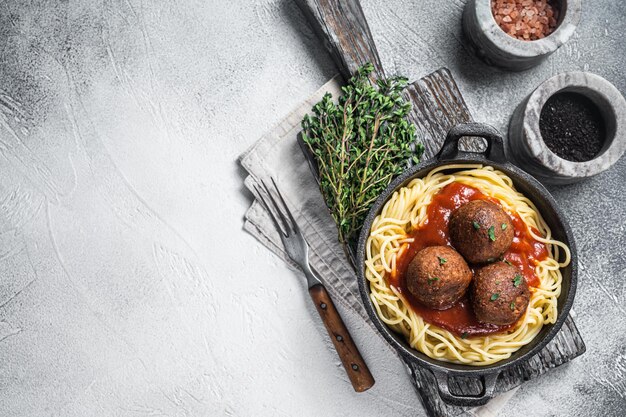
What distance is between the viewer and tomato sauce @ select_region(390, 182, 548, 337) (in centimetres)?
277

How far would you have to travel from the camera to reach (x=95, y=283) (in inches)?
142

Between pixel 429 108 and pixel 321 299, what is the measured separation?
44.3 inches

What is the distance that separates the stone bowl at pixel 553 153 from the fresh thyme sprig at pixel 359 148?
0.61 metres

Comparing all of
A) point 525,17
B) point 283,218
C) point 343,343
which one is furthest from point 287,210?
point 525,17

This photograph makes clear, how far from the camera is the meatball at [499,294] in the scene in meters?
2.60

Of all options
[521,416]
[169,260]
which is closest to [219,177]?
[169,260]

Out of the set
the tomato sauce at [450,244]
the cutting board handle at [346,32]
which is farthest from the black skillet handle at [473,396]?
the cutting board handle at [346,32]

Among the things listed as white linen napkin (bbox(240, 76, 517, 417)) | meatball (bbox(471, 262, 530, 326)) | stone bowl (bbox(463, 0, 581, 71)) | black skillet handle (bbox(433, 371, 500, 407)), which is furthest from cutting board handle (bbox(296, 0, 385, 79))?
black skillet handle (bbox(433, 371, 500, 407))

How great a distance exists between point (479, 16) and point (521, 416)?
210cm

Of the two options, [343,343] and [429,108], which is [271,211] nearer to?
[343,343]

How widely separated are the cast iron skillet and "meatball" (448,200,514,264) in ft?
0.82

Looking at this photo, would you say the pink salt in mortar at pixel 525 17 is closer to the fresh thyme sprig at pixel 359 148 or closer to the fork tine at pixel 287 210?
the fresh thyme sprig at pixel 359 148

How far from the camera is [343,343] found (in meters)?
3.43

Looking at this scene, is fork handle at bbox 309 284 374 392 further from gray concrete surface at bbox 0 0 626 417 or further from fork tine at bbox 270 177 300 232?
fork tine at bbox 270 177 300 232
